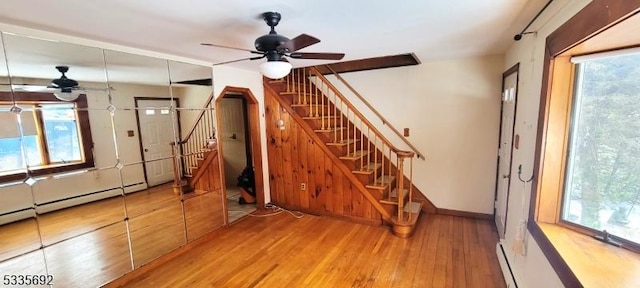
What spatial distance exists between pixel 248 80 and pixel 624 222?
3964 millimetres

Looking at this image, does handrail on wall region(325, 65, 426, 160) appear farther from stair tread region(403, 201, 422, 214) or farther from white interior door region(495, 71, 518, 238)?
white interior door region(495, 71, 518, 238)

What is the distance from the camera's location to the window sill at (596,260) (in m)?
1.20

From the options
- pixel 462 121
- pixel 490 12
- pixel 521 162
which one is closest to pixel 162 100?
pixel 490 12

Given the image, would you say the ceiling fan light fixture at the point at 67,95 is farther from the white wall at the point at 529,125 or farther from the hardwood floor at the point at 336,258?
the white wall at the point at 529,125

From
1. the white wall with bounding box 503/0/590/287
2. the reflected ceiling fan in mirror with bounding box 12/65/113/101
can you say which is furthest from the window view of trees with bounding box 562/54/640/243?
the reflected ceiling fan in mirror with bounding box 12/65/113/101

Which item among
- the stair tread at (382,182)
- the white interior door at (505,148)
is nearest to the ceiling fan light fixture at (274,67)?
the stair tread at (382,182)

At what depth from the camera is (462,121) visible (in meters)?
3.64

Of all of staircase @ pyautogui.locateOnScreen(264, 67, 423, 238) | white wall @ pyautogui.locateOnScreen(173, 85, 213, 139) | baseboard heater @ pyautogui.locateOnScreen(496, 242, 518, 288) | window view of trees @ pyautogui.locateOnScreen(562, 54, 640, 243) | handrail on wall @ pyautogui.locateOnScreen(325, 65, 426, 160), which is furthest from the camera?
handrail on wall @ pyautogui.locateOnScreen(325, 65, 426, 160)

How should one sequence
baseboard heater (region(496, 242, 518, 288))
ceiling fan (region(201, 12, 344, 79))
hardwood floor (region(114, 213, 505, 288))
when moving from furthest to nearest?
hardwood floor (region(114, 213, 505, 288)) < baseboard heater (region(496, 242, 518, 288)) < ceiling fan (region(201, 12, 344, 79))

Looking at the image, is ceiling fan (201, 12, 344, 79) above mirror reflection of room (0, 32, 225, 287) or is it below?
above

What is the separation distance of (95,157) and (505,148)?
4324mm

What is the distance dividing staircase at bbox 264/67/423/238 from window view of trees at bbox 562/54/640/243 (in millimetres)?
1635

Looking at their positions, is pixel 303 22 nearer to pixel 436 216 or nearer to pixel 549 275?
pixel 549 275

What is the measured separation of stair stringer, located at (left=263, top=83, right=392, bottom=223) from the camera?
3.52 m
